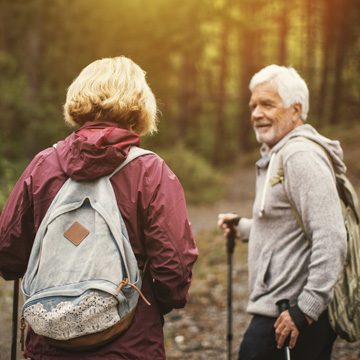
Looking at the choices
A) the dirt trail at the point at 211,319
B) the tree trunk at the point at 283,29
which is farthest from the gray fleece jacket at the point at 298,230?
the tree trunk at the point at 283,29

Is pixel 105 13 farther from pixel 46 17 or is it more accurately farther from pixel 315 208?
pixel 315 208

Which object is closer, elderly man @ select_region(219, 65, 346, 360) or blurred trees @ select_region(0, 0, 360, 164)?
elderly man @ select_region(219, 65, 346, 360)

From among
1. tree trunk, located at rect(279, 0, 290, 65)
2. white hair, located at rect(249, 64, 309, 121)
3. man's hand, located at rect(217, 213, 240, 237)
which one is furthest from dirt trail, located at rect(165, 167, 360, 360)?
tree trunk, located at rect(279, 0, 290, 65)

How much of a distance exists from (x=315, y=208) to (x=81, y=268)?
4.13 feet

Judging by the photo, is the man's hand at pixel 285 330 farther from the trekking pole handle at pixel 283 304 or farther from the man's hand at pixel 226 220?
the man's hand at pixel 226 220

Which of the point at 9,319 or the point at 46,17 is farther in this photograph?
the point at 46,17

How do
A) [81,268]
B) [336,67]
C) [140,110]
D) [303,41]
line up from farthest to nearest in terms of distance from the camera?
[303,41] < [336,67] < [140,110] < [81,268]

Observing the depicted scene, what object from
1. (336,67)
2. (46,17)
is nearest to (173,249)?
(46,17)

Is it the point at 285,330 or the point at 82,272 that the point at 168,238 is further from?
the point at 285,330

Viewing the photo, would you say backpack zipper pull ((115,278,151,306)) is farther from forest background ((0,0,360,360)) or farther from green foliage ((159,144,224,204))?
green foliage ((159,144,224,204))

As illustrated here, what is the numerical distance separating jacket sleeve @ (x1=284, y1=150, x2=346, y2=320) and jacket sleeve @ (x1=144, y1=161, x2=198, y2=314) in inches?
28.9

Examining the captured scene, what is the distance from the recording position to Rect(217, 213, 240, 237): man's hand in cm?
459

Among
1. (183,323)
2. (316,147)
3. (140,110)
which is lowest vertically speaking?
(183,323)

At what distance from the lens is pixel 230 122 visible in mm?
43500
